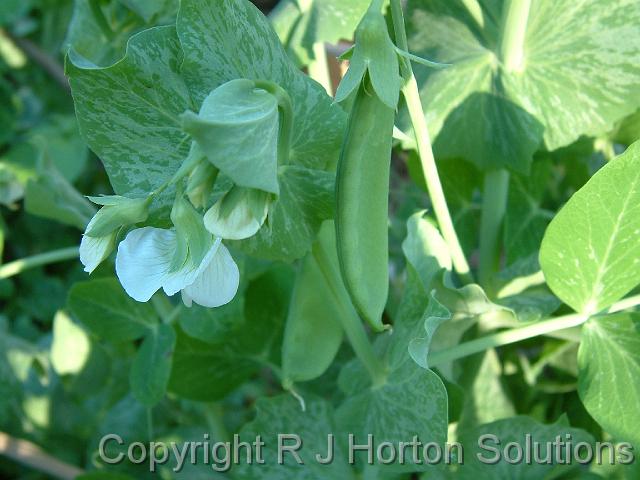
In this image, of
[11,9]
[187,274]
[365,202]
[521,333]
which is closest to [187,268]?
[187,274]

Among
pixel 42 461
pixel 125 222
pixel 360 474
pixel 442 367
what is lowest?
pixel 42 461

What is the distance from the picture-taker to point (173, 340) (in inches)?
25.5

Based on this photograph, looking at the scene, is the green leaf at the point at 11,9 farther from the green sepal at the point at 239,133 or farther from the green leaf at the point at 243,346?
the green sepal at the point at 239,133

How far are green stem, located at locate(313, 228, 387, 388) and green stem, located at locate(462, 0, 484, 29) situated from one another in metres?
0.23

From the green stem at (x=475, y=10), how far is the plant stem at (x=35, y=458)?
0.58 meters

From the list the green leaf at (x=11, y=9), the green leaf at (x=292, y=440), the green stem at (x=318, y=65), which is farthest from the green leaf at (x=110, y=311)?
the green leaf at (x=11, y=9)

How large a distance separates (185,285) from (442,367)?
11.8 inches

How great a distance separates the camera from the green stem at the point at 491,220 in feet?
2.17

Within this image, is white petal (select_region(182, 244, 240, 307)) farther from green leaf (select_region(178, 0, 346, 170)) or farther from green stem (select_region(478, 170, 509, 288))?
green stem (select_region(478, 170, 509, 288))

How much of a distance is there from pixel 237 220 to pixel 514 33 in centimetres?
31

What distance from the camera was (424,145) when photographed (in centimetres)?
49

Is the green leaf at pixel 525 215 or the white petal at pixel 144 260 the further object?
the green leaf at pixel 525 215

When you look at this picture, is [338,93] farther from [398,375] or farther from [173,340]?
[173,340]

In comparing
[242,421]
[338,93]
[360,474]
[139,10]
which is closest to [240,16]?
[338,93]
